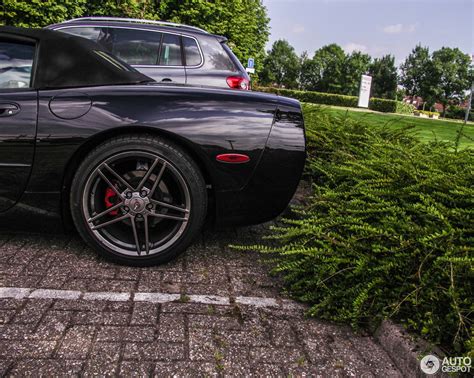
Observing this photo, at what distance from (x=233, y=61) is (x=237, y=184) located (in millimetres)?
3755

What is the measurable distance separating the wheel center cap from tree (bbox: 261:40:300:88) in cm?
8586

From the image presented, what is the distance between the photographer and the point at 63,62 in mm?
2588

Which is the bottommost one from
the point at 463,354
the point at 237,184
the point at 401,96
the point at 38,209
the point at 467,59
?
the point at 463,354

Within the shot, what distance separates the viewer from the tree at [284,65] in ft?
282

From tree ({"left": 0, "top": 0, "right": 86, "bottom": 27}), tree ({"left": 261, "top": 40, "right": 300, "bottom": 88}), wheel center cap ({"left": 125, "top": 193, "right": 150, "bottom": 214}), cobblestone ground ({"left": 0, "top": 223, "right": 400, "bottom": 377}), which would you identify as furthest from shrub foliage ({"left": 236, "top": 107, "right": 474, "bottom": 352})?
tree ({"left": 261, "top": 40, "right": 300, "bottom": 88})

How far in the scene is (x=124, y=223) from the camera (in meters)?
2.61

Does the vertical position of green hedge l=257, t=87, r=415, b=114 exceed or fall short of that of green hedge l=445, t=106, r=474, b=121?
it falls short

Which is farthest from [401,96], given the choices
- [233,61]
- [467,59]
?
[233,61]

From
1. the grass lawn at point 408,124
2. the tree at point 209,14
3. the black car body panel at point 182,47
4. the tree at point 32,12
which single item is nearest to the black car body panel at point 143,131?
the grass lawn at point 408,124

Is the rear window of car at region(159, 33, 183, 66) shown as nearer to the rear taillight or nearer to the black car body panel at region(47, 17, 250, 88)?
the black car body panel at region(47, 17, 250, 88)

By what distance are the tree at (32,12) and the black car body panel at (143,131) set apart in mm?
9794

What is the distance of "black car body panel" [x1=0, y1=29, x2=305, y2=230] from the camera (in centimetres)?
239

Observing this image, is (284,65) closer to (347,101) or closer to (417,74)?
(417,74)

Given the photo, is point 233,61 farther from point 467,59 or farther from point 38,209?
point 467,59
